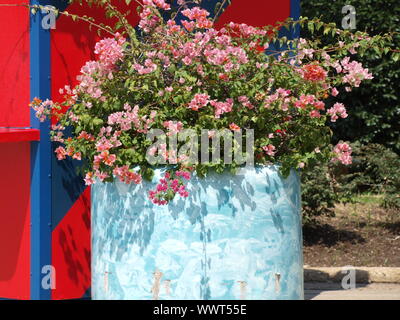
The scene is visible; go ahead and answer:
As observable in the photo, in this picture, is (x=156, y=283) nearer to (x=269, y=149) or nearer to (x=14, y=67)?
(x=269, y=149)

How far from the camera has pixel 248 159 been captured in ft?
18.9

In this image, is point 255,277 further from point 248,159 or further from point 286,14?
point 286,14

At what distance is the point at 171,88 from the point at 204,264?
123 cm

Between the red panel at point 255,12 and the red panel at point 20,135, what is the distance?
198 cm

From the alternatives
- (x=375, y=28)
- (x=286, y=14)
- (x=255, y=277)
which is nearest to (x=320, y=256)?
(x=286, y=14)

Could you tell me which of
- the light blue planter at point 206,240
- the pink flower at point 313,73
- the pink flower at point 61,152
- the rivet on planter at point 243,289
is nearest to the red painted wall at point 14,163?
the pink flower at point 61,152

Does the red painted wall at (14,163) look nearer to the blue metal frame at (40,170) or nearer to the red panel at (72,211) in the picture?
the blue metal frame at (40,170)

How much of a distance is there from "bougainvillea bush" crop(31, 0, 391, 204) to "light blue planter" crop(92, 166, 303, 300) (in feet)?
0.46

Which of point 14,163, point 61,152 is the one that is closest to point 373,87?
point 14,163

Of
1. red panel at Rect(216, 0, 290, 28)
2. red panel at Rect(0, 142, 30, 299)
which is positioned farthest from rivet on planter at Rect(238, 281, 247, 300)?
red panel at Rect(216, 0, 290, 28)

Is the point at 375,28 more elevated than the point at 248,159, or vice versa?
the point at 375,28

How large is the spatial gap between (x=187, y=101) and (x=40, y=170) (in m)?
1.46

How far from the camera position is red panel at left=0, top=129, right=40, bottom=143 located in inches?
251

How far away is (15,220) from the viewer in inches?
266
